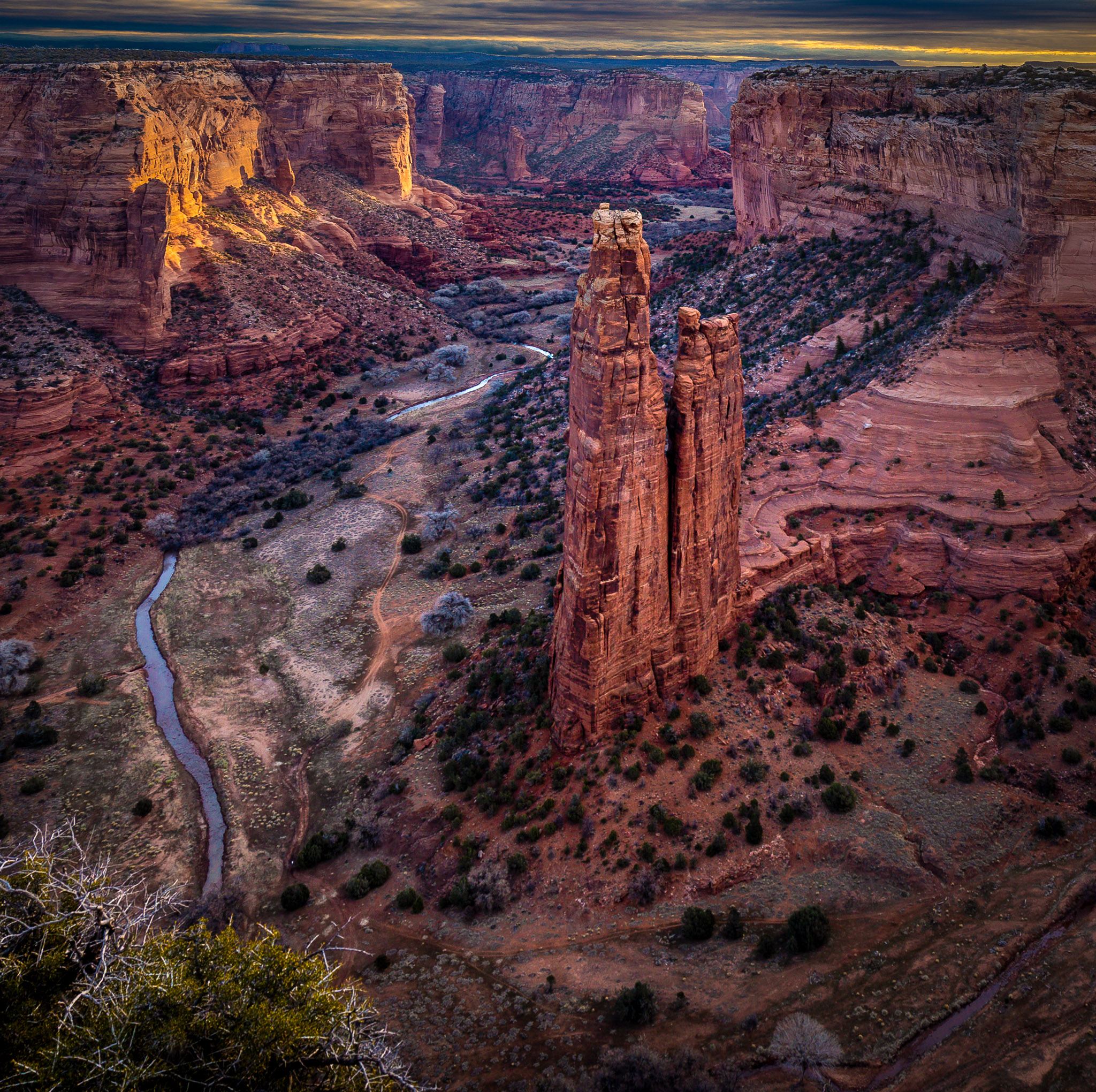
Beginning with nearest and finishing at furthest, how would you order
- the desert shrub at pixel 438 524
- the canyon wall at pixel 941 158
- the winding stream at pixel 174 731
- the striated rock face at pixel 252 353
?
the winding stream at pixel 174 731 → the canyon wall at pixel 941 158 → the desert shrub at pixel 438 524 → the striated rock face at pixel 252 353

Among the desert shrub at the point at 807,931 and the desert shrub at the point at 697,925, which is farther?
the desert shrub at the point at 697,925

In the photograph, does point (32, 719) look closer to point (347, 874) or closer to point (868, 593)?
point (347, 874)

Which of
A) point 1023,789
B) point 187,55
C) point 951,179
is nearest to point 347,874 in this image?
point 1023,789

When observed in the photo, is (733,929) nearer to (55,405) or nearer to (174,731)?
(174,731)

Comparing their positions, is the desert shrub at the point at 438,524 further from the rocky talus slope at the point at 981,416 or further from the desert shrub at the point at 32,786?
the desert shrub at the point at 32,786

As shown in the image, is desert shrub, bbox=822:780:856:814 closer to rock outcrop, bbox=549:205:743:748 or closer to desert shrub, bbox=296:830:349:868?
rock outcrop, bbox=549:205:743:748

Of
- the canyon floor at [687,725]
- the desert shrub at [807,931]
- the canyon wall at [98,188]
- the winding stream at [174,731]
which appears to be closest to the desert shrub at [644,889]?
the canyon floor at [687,725]
